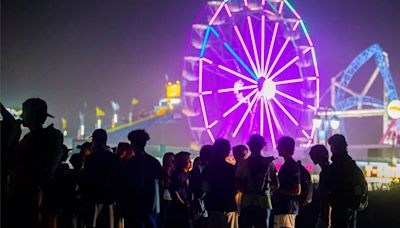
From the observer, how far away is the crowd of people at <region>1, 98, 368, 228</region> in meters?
6.61

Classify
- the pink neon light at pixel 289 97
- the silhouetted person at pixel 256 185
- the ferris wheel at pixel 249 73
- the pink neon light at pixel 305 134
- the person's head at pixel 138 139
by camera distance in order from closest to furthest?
the person's head at pixel 138 139 → the silhouetted person at pixel 256 185 → the ferris wheel at pixel 249 73 → the pink neon light at pixel 289 97 → the pink neon light at pixel 305 134

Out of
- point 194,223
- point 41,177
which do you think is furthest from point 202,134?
point 41,177

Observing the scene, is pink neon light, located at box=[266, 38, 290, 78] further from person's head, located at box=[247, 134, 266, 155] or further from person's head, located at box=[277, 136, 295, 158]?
person's head, located at box=[247, 134, 266, 155]

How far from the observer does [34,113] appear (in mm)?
4867

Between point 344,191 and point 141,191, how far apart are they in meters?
2.32

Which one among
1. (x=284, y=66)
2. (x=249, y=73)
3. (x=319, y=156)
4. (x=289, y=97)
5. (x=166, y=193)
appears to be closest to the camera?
(x=319, y=156)

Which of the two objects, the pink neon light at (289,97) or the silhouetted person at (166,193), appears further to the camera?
the pink neon light at (289,97)

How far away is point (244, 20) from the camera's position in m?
26.7

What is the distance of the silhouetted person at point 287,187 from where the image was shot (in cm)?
735

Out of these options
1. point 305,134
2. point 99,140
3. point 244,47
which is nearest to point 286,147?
point 99,140

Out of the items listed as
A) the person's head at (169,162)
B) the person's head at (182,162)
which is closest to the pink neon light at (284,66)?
the person's head at (169,162)

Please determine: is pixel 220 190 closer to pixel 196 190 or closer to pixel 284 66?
pixel 196 190

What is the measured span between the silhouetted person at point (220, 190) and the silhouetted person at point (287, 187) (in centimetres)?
68

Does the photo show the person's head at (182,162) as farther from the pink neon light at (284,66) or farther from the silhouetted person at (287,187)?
the pink neon light at (284,66)
